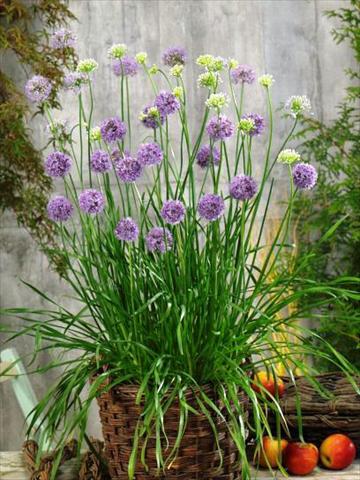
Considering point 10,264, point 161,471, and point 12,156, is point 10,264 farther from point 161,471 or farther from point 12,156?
point 161,471

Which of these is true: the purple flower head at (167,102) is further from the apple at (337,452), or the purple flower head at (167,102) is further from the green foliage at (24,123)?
the green foliage at (24,123)

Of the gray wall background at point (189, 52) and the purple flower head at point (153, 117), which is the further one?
the gray wall background at point (189, 52)

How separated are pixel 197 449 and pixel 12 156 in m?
2.30

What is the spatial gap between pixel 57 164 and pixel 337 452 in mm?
833

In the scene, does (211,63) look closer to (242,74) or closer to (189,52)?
(242,74)

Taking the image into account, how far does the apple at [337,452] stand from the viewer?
5.89 ft

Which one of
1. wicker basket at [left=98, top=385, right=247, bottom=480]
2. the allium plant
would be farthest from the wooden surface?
the allium plant

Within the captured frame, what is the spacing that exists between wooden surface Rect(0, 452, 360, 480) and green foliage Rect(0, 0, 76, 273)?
1.61m

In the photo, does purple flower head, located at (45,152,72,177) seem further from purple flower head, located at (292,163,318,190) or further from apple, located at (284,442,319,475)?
apple, located at (284,442,319,475)

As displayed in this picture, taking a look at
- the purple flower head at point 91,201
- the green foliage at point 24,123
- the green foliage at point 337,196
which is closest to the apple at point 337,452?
the purple flower head at point 91,201

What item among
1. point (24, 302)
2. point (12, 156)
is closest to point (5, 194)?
point (12, 156)

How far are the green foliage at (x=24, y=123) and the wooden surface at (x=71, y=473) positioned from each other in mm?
1615

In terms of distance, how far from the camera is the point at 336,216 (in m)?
3.95

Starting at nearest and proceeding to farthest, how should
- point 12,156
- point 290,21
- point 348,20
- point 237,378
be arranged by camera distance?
1. point 237,378
2. point 12,156
3. point 348,20
4. point 290,21
